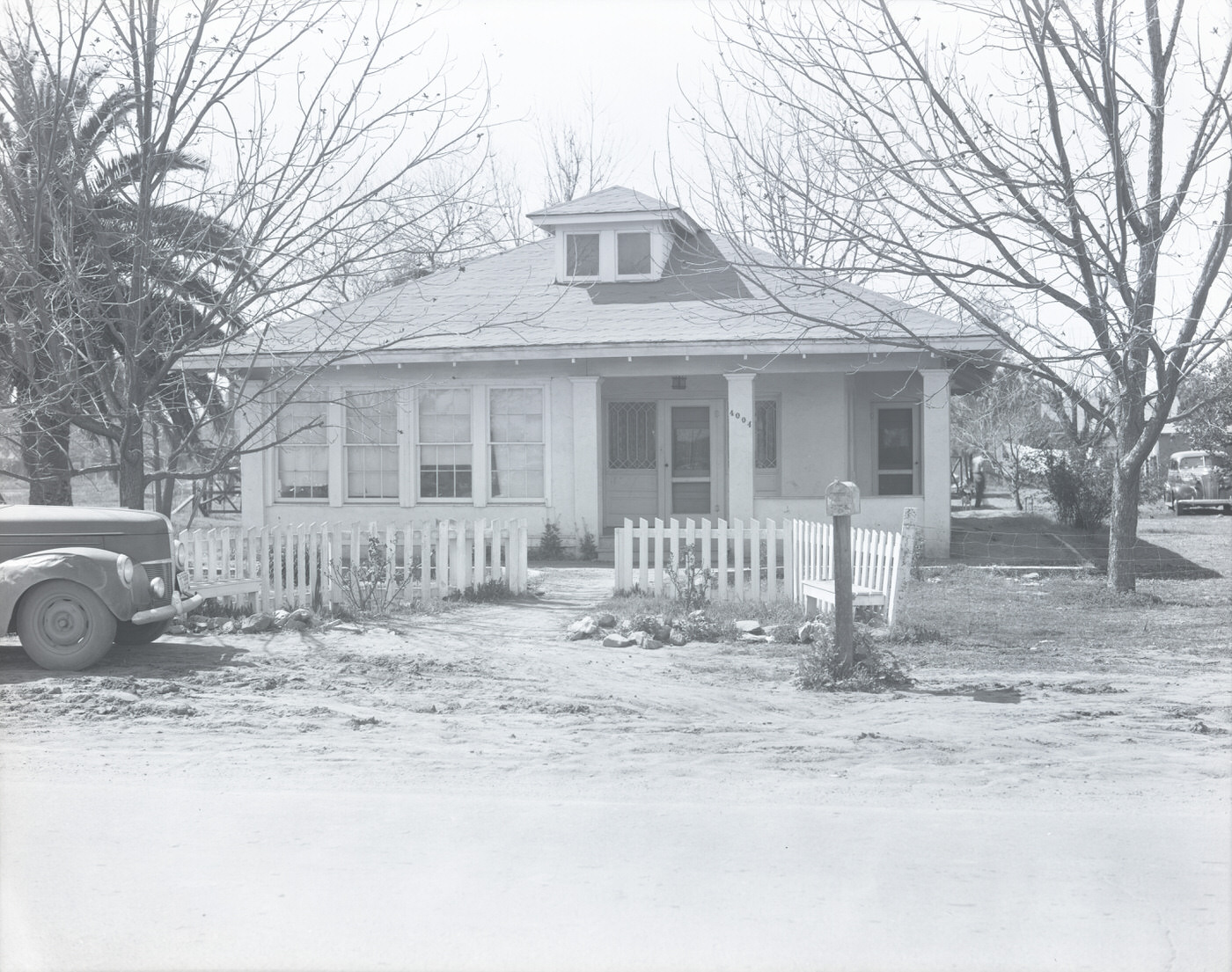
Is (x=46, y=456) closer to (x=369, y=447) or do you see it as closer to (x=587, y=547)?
(x=369, y=447)

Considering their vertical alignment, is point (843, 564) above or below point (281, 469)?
below

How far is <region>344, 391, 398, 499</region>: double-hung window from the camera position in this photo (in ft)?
64.1

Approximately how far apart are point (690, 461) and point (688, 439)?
37 centimetres

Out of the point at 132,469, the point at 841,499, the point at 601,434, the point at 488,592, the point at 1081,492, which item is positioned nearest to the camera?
the point at 841,499

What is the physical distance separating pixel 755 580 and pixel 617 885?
8.34 meters

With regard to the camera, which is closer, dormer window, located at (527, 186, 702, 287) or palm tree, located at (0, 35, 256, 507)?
palm tree, located at (0, 35, 256, 507)

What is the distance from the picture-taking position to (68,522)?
982cm

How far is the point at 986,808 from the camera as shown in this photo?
18.7 feet

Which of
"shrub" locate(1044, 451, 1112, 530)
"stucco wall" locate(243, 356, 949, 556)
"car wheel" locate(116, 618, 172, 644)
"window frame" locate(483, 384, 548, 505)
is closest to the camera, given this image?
"car wheel" locate(116, 618, 172, 644)

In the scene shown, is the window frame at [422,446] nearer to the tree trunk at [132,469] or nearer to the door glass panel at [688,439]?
the door glass panel at [688,439]

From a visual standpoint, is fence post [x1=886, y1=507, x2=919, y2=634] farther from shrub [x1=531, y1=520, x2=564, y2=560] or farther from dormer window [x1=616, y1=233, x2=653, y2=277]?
dormer window [x1=616, y1=233, x2=653, y2=277]

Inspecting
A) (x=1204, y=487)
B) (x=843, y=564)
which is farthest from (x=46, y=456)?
(x=1204, y=487)

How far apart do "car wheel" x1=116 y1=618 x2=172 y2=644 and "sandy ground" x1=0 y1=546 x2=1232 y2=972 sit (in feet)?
3.62

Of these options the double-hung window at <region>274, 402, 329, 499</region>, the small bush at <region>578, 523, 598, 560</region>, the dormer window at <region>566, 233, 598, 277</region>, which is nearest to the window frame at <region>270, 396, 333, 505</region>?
the double-hung window at <region>274, 402, 329, 499</region>
